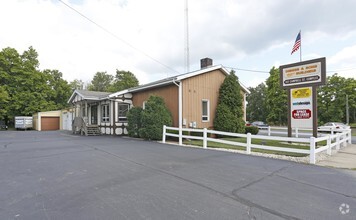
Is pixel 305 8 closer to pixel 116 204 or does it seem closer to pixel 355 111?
pixel 116 204

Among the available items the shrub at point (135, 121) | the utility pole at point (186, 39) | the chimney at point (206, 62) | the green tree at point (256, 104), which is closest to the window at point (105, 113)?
the shrub at point (135, 121)

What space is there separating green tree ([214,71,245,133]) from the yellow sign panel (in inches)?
181

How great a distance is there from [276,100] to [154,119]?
32663 mm

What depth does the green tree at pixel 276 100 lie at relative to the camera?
36656 mm

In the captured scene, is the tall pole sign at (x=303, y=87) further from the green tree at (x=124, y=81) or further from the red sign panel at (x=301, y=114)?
the green tree at (x=124, y=81)

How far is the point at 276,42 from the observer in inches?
584

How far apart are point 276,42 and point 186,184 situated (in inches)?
575

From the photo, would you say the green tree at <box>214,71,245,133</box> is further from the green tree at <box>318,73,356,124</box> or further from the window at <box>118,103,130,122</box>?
the green tree at <box>318,73,356,124</box>

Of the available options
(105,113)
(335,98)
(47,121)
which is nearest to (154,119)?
(105,113)

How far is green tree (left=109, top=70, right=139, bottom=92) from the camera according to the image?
42.6m

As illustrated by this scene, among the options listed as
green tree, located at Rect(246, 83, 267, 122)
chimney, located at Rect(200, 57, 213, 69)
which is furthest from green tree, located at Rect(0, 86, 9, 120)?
green tree, located at Rect(246, 83, 267, 122)

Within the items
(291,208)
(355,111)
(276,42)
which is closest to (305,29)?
(276,42)

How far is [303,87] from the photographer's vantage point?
9766mm

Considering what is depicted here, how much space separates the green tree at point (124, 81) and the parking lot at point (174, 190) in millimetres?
37341
